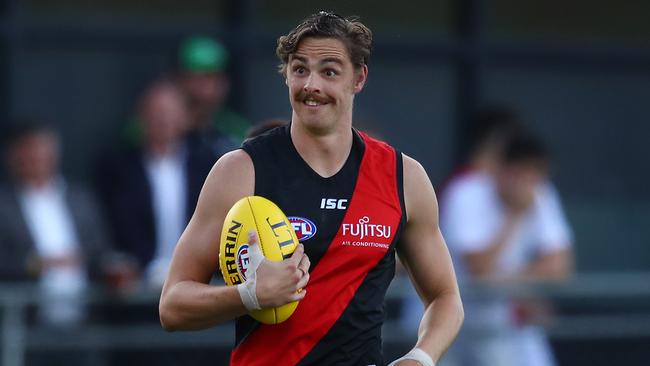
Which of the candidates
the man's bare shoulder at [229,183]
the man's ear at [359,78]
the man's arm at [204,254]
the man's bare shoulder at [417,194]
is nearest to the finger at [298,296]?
the man's arm at [204,254]

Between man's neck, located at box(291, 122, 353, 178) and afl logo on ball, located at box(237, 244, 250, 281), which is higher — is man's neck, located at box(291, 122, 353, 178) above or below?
above

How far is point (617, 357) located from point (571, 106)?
8.09 ft

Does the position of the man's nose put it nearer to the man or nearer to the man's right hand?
the man

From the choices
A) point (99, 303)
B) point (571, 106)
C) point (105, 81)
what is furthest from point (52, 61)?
point (571, 106)

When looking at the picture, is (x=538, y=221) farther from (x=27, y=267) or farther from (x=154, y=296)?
(x=27, y=267)

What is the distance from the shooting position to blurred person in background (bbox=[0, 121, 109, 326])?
7.80m

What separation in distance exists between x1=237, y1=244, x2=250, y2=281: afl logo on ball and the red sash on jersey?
0.86 ft

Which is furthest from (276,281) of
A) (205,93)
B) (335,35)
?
(205,93)

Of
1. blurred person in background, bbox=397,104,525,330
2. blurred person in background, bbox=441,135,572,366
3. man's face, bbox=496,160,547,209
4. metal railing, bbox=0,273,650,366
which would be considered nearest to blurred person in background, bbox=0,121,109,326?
metal railing, bbox=0,273,650,366

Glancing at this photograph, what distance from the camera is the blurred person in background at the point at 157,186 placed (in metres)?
8.01

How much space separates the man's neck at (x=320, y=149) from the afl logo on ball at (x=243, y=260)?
0.46m

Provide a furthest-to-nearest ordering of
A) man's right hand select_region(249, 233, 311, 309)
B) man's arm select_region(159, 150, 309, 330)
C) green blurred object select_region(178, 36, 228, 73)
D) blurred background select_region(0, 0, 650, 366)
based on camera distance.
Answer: green blurred object select_region(178, 36, 228, 73) → blurred background select_region(0, 0, 650, 366) → man's arm select_region(159, 150, 309, 330) → man's right hand select_region(249, 233, 311, 309)

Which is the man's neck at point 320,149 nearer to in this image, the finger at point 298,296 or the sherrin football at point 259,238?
the sherrin football at point 259,238

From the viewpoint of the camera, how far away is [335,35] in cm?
454
